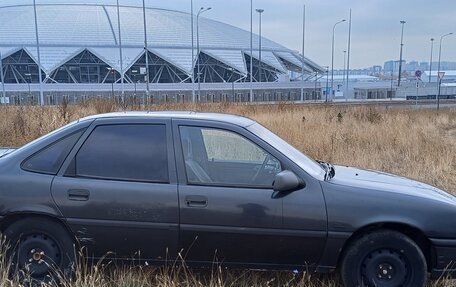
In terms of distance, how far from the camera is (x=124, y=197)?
3.26m

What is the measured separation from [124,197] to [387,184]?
2338mm

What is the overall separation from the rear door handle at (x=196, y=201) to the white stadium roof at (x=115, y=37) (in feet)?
189

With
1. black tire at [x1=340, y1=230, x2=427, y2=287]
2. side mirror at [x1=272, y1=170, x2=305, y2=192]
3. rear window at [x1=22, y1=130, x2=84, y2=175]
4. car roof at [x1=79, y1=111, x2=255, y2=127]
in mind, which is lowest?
black tire at [x1=340, y1=230, x2=427, y2=287]

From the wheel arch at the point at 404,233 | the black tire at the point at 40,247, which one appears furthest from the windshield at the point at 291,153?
the black tire at the point at 40,247

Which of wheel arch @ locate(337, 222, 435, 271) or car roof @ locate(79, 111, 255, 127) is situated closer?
wheel arch @ locate(337, 222, 435, 271)

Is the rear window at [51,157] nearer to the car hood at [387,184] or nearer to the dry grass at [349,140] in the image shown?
the car hood at [387,184]

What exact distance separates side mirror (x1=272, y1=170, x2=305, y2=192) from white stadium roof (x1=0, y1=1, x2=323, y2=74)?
5773cm

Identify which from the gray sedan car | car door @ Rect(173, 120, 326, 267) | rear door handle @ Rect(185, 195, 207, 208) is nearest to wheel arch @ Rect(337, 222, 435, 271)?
the gray sedan car

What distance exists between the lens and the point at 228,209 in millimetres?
3180

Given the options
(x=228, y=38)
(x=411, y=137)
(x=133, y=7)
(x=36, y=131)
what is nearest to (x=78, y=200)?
(x=36, y=131)

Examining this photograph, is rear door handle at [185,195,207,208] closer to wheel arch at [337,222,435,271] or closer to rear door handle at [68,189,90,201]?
rear door handle at [68,189,90,201]

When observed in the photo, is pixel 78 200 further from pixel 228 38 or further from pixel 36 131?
pixel 228 38

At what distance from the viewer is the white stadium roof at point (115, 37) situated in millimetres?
59375

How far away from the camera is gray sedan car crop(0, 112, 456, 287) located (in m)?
3.15
